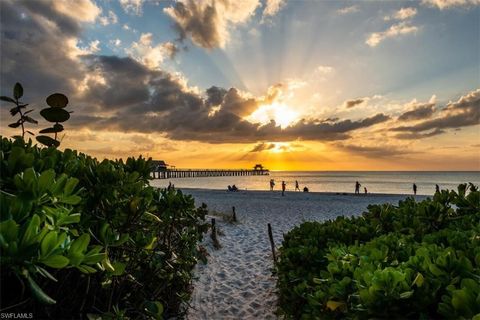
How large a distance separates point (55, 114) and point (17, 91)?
50 cm

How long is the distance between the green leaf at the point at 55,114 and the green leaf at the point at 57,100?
0.21 feet

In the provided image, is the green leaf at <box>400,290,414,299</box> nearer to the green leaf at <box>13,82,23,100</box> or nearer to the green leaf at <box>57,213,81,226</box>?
the green leaf at <box>57,213,81,226</box>

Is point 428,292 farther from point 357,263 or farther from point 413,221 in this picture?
point 413,221

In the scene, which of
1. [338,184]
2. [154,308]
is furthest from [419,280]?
[338,184]

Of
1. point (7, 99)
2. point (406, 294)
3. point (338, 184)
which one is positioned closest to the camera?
point (406, 294)

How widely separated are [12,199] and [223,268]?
7.27 metres

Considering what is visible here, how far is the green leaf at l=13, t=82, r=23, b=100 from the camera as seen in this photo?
337 cm

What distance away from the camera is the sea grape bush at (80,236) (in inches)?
52.0

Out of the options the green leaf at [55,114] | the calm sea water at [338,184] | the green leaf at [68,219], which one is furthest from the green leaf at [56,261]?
the calm sea water at [338,184]

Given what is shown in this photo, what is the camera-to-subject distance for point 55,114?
3.39m

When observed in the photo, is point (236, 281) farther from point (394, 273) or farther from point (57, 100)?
point (394, 273)

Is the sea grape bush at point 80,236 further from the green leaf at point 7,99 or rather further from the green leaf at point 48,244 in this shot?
the green leaf at point 7,99

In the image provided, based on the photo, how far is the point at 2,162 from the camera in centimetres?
175

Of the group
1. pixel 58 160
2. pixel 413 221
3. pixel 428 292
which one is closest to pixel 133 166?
pixel 58 160
